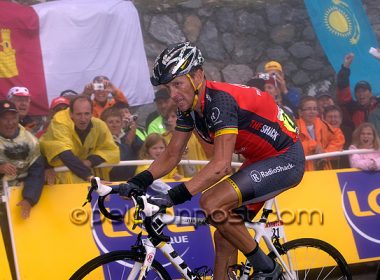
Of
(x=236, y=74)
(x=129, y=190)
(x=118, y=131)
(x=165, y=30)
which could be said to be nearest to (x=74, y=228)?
(x=118, y=131)

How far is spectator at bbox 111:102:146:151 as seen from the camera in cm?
615

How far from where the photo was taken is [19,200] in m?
5.16

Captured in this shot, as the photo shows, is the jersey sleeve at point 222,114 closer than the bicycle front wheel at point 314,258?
Yes

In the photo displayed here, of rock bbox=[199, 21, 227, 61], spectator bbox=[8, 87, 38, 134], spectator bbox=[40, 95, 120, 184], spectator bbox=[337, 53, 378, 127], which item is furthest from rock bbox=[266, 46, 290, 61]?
spectator bbox=[8, 87, 38, 134]

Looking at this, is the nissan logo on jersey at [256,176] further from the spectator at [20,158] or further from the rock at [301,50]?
the rock at [301,50]

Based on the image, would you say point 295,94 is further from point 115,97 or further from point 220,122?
point 220,122

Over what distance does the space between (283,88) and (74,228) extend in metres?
3.24

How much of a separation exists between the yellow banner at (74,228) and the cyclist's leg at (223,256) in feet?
4.97

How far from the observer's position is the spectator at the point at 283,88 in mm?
7230

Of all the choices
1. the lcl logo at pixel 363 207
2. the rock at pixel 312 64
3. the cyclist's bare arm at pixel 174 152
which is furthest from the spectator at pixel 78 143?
the rock at pixel 312 64

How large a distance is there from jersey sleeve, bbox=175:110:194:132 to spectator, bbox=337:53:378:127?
385 centimetres

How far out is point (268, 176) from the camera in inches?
156

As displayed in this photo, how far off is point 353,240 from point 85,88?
322 centimetres

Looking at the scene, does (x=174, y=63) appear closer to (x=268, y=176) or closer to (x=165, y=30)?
A: (x=268, y=176)
